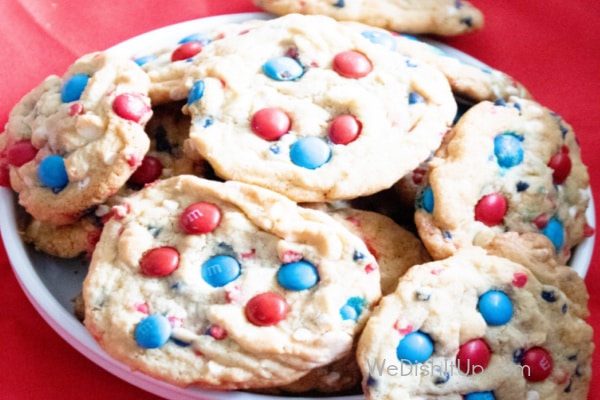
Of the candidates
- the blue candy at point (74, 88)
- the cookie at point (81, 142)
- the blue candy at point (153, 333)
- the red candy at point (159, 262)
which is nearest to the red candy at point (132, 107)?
the cookie at point (81, 142)

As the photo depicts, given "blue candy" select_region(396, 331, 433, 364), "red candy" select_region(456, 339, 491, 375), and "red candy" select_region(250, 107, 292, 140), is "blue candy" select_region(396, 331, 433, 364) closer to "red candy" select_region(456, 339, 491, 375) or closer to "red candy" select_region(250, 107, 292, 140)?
"red candy" select_region(456, 339, 491, 375)

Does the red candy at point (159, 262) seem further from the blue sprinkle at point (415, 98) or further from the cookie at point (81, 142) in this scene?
the blue sprinkle at point (415, 98)

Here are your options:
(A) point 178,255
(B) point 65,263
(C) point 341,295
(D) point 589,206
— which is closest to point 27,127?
(B) point 65,263

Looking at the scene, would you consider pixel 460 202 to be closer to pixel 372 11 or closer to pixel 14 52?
pixel 372 11

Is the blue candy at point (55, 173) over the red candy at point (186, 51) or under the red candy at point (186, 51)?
under

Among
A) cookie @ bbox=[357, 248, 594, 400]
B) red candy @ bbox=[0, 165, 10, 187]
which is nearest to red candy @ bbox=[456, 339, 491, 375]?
cookie @ bbox=[357, 248, 594, 400]

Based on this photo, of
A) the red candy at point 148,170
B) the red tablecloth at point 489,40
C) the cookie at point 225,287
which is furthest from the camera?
the red tablecloth at point 489,40

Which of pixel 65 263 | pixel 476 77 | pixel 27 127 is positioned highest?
pixel 476 77
